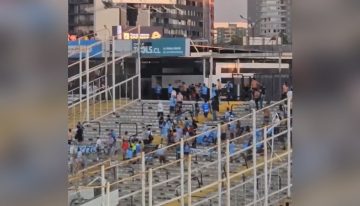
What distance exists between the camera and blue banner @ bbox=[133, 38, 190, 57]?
17.5 m

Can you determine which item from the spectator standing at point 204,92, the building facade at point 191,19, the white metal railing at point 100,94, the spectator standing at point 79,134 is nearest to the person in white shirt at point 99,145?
the spectator standing at point 79,134

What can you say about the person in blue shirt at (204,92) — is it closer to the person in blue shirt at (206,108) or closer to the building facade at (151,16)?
the person in blue shirt at (206,108)

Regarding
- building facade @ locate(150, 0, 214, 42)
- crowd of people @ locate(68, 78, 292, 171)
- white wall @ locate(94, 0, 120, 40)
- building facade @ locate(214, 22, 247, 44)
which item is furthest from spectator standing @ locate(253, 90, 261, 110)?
building facade @ locate(150, 0, 214, 42)

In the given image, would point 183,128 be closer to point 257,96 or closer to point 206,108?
point 206,108

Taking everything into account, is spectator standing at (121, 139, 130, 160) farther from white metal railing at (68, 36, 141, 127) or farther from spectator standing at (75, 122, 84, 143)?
white metal railing at (68, 36, 141, 127)

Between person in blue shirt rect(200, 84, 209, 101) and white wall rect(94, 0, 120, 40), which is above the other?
white wall rect(94, 0, 120, 40)

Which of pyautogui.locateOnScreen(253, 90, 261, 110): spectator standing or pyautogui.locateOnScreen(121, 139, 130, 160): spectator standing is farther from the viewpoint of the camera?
pyautogui.locateOnScreen(253, 90, 261, 110): spectator standing

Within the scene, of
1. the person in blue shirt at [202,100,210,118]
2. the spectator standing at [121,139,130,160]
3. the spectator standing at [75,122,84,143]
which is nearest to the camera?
the spectator standing at [121,139,130,160]

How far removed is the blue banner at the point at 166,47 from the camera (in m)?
17.5

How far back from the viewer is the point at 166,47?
17.7 m

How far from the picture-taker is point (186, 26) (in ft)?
188
